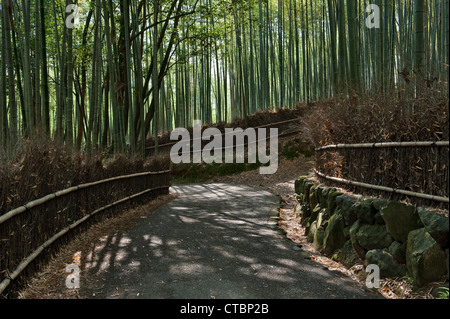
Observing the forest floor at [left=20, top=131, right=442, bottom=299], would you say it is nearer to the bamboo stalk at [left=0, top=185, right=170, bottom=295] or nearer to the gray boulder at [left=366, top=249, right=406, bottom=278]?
the gray boulder at [left=366, top=249, right=406, bottom=278]

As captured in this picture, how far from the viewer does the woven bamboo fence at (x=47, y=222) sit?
105 inches

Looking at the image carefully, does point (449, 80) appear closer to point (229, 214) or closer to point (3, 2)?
point (229, 214)

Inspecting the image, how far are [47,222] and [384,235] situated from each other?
2.93m

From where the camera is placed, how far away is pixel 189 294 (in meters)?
2.69

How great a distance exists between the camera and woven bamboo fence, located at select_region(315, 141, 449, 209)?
104 inches

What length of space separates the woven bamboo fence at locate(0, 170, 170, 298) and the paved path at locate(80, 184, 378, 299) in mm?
424

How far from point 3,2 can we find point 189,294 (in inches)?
169

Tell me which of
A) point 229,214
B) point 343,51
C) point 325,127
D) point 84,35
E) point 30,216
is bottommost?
point 229,214

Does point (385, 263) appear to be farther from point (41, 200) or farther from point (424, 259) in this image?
point (41, 200)

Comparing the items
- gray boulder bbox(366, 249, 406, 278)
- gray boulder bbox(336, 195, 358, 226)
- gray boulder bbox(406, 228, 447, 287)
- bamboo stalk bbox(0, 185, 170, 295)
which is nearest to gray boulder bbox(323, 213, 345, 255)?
gray boulder bbox(336, 195, 358, 226)

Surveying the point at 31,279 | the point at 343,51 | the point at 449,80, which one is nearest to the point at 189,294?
the point at 31,279

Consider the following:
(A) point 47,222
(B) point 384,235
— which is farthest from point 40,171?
(B) point 384,235

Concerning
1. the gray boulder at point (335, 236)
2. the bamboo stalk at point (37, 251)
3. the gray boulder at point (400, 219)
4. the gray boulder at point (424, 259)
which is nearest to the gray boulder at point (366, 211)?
the gray boulder at point (400, 219)
